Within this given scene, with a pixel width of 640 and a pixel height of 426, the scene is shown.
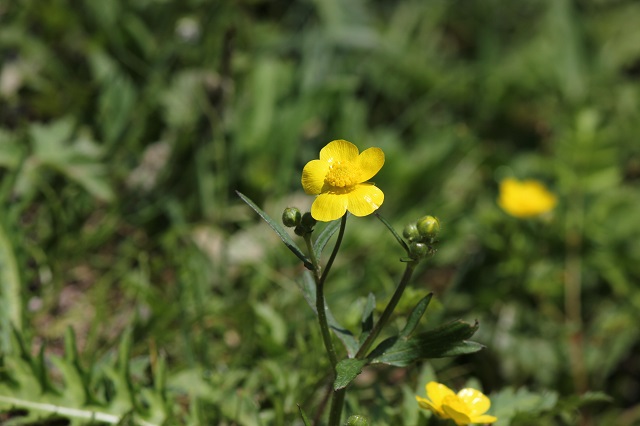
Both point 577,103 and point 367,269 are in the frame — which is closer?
point 367,269

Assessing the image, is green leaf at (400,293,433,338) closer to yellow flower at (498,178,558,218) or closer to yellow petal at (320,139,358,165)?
yellow petal at (320,139,358,165)

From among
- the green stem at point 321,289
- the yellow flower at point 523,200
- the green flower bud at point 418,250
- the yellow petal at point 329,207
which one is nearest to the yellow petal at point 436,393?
the green stem at point 321,289

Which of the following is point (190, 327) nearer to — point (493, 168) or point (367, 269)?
point (367, 269)

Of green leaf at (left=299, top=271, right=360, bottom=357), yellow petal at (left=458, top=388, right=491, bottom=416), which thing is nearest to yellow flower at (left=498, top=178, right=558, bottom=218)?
yellow petal at (left=458, top=388, right=491, bottom=416)

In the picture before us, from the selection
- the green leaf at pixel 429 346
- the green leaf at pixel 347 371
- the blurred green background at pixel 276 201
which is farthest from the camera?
the blurred green background at pixel 276 201

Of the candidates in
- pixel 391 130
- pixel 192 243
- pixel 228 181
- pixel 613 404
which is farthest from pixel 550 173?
pixel 192 243

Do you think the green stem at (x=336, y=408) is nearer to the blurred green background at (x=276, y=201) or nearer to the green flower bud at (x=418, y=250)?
the blurred green background at (x=276, y=201)
